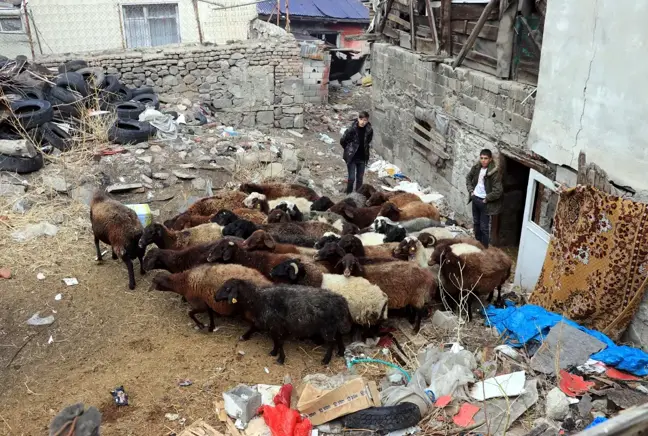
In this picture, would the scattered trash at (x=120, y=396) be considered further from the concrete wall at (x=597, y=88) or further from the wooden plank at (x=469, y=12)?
the wooden plank at (x=469, y=12)

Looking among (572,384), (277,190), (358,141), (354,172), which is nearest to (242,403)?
(572,384)

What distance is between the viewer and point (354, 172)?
40.2 ft

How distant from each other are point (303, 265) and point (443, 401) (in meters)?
2.47

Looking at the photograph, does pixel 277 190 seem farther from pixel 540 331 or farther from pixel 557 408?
pixel 557 408

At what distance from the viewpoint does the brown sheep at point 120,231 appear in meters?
7.91

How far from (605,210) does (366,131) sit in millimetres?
6112

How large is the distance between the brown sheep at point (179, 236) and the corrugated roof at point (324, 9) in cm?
1842

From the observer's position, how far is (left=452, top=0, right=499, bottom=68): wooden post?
9.33 m

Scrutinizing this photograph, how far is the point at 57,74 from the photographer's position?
1390 cm

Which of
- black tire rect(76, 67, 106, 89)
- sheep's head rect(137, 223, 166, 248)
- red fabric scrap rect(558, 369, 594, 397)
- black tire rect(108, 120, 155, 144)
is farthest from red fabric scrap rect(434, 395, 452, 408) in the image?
black tire rect(76, 67, 106, 89)

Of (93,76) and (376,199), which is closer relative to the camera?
(376,199)

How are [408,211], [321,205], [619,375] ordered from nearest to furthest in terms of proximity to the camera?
[619,375] < [408,211] < [321,205]

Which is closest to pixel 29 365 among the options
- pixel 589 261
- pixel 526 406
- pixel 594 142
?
pixel 526 406

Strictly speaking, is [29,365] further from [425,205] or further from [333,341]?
[425,205]
